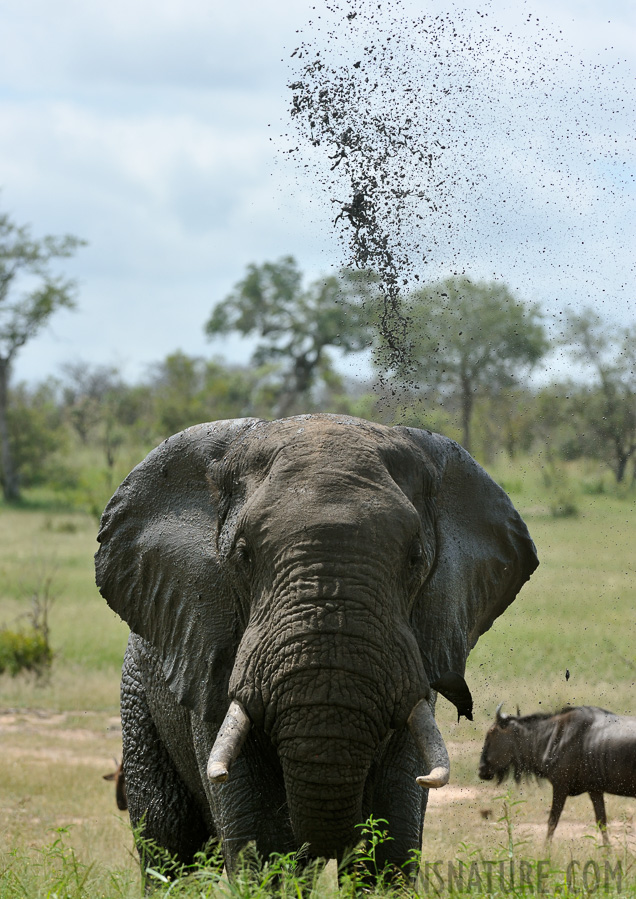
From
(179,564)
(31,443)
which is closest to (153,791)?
(179,564)

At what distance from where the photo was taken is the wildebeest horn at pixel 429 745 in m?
3.61

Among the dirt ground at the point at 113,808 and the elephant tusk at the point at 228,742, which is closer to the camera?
the elephant tusk at the point at 228,742

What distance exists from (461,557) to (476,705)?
7.09 metres

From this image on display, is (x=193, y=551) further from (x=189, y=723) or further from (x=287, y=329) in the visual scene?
(x=287, y=329)

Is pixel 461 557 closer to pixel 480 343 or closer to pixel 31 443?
pixel 480 343

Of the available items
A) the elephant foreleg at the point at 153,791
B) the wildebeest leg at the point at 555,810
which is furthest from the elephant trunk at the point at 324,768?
the wildebeest leg at the point at 555,810

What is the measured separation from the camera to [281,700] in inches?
147

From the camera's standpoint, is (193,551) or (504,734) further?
(504,734)

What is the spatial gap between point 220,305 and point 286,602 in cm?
4810

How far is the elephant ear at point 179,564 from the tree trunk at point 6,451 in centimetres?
3495

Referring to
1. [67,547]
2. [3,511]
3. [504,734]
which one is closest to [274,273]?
[3,511]

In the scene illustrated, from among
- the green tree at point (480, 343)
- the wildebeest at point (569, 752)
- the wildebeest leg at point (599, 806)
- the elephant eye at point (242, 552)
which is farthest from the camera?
the green tree at point (480, 343)

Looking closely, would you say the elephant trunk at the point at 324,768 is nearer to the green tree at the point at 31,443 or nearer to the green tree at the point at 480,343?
the green tree at the point at 480,343

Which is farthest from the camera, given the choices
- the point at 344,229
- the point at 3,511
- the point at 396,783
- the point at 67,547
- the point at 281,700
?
the point at 3,511
